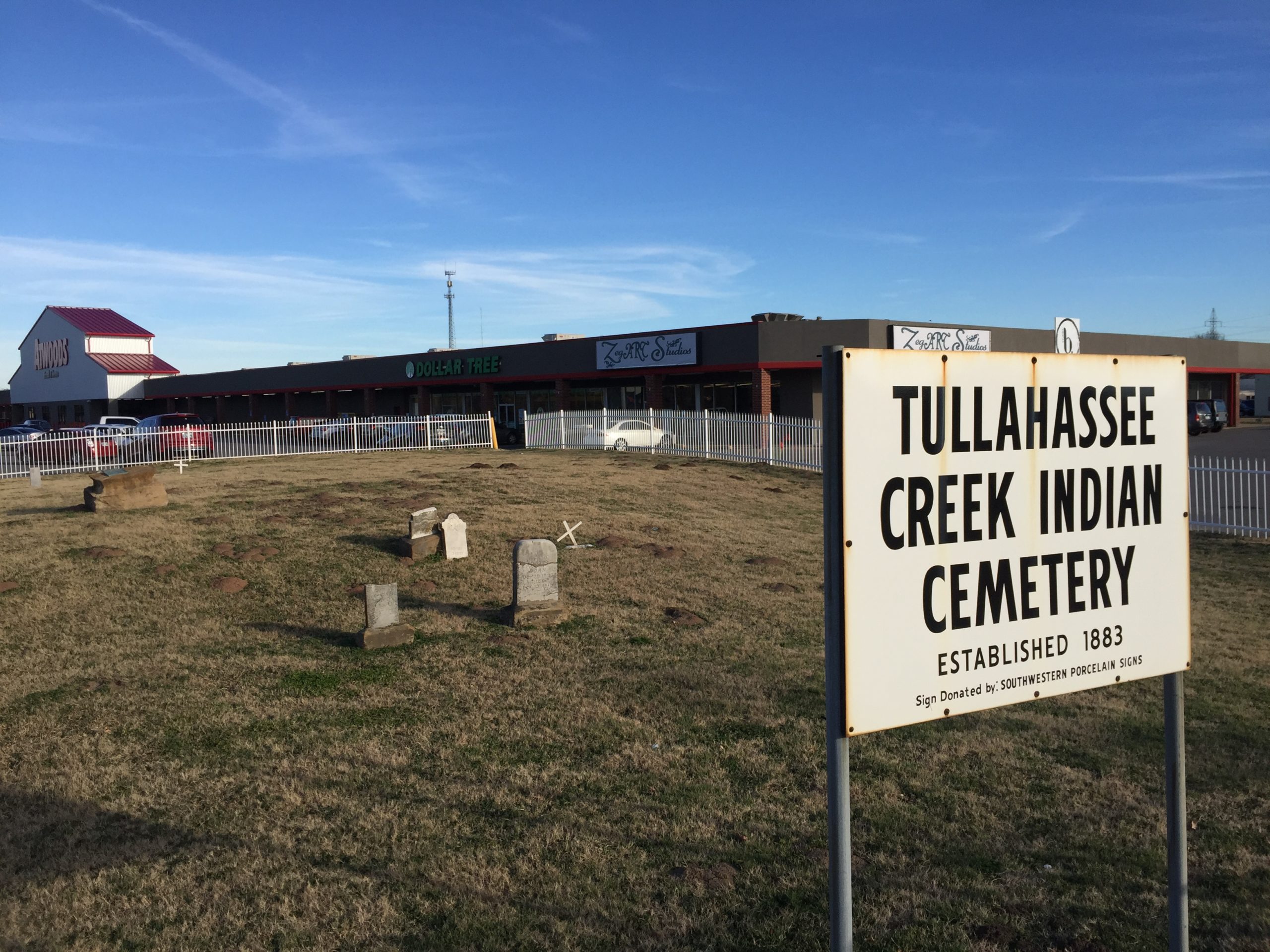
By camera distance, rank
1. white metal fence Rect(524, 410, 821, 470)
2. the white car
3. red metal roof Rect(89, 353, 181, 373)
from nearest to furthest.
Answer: white metal fence Rect(524, 410, 821, 470) < the white car < red metal roof Rect(89, 353, 181, 373)

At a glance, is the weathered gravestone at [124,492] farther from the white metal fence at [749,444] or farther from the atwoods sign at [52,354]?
the atwoods sign at [52,354]

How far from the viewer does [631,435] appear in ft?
98.6

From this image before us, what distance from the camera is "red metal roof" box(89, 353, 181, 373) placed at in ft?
204

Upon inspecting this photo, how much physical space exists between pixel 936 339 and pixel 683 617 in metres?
17.0

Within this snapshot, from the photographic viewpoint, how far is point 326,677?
7.88 m

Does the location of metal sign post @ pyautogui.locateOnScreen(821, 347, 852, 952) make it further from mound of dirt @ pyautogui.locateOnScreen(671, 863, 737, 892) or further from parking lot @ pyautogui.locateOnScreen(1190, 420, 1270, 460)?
parking lot @ pyautogui.locateOnScreen(1190, 420, 1270, 460)

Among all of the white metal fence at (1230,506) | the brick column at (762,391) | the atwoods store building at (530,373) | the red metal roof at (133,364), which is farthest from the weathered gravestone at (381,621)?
the red metal roof at (133,364)

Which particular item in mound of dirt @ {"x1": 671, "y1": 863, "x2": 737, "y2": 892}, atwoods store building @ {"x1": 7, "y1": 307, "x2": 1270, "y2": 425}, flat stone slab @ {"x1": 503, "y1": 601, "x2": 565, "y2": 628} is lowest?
mound of dirt @ {"x1": 671, "y1": 863, "x2": 737, "y2": 892}

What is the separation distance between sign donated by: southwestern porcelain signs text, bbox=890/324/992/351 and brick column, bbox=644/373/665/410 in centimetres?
1193

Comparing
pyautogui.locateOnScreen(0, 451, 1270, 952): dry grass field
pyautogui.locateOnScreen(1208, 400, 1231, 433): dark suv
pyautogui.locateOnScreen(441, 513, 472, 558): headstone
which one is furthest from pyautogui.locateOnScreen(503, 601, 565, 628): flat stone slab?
pyautogui.locateOnScreen(1208, 400, 1231, 433): dark suv

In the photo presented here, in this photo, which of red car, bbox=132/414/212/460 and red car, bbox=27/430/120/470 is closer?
red car, bbox=27/430/120/470

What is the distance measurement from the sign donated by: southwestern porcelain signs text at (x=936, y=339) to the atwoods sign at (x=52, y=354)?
58.4 meters

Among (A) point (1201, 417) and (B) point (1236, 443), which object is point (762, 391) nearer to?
(B) point (1236, 443)

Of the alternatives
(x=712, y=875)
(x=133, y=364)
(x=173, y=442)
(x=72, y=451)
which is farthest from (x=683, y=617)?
(x=133, y=364)
